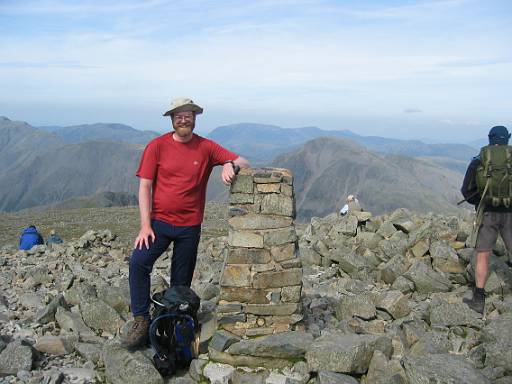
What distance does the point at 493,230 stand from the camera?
8805 millimetres

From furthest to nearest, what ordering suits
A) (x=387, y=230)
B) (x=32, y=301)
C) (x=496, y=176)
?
(x=387, y=230) < (x=32, y=301) < (x=496, y=176)

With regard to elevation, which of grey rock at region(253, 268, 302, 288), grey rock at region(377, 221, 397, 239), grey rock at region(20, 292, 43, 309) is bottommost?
grey rock at region(20, 292, 43, 309)

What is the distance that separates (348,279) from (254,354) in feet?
18.1

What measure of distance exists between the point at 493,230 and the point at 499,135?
175cm

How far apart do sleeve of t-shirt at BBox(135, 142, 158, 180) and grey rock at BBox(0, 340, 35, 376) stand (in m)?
3.46

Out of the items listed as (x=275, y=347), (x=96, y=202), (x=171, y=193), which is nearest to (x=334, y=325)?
(x=275, y=347)

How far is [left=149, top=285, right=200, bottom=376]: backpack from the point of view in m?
6.88

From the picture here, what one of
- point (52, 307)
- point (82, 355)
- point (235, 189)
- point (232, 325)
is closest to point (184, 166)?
point (235, 189)

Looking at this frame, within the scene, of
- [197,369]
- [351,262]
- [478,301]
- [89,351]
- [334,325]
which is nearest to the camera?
[197,369]

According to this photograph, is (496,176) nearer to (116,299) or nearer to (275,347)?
(275,347)

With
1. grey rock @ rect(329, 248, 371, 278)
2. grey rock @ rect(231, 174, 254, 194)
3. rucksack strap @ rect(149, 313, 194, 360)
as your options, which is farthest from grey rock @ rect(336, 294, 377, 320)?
grey rock @ rect(329, 248, 371, 278)

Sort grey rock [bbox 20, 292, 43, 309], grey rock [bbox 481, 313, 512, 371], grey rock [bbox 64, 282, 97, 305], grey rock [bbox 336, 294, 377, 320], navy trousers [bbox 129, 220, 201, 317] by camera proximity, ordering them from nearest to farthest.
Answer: grey rock [bbox 481, 313, 512, 371] < navy trousers [bbox 129, 220, 201, 317] < grey rock [bbox 336, 294, 377, 320] < grey rock [bbox 64, 282, 97, 305] < grey rock [bbox 20, 292, 43, 309]

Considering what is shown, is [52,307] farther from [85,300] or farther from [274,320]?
[274,320]

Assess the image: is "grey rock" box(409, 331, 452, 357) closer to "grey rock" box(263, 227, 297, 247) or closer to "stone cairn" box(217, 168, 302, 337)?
"stone cairn" box(217, 168, 302, 337)
